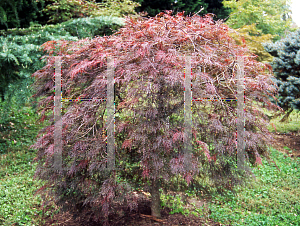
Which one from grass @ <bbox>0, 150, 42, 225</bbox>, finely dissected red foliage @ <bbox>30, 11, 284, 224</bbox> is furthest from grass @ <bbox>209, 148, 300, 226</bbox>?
grass @ <bbox>0, 150, 42, 225</bbox>

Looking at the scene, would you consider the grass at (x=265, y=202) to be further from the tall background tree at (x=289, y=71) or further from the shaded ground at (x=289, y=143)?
the tall background tree at (x=289, y=71)

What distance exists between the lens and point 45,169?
3.26m

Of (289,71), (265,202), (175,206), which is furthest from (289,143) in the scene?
(175,206)

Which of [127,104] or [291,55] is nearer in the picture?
[127,104]

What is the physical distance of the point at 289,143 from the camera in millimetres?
7312

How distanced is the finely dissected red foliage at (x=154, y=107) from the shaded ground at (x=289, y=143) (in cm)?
428

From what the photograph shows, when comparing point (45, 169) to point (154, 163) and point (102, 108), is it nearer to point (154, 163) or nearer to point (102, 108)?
point (102, 108)

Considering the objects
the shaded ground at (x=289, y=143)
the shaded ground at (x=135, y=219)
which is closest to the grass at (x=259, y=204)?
the shaded ground at (x=135, y=219)

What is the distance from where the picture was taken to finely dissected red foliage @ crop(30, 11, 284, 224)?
267 cm

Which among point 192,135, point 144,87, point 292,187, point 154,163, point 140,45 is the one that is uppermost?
point 140,45

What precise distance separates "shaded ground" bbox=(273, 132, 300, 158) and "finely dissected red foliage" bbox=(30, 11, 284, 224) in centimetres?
428

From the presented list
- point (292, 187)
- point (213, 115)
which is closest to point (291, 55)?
point (292, 187)

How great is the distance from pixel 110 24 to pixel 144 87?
5686 mm

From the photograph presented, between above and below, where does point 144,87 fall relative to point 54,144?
above
